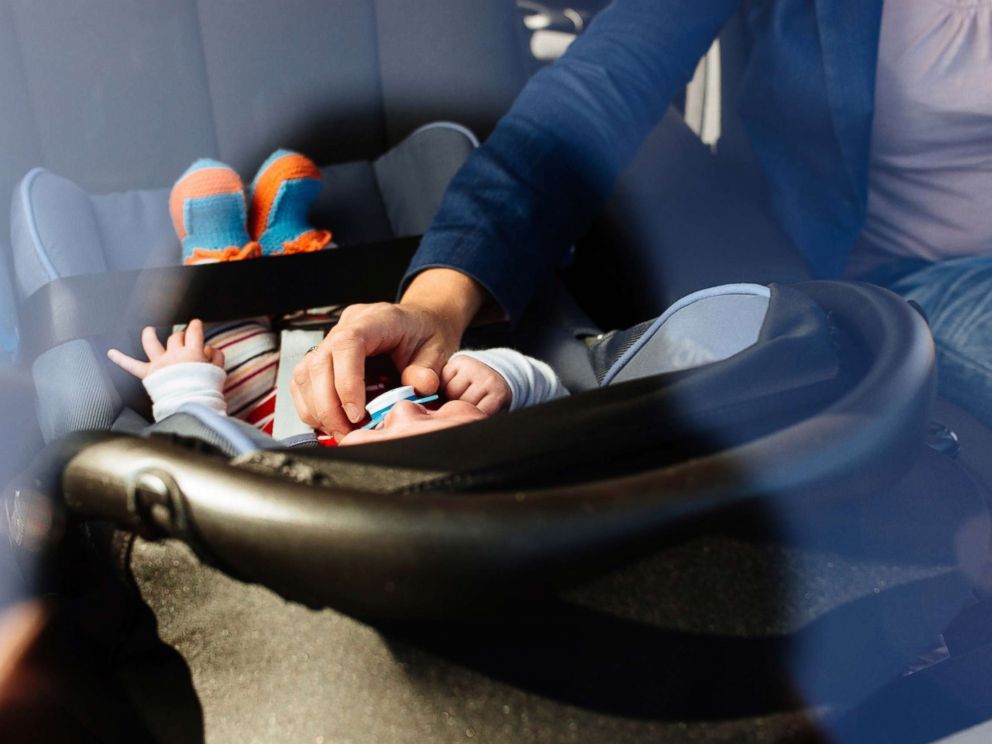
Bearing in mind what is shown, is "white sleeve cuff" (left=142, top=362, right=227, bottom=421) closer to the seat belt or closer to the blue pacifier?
the seat belt

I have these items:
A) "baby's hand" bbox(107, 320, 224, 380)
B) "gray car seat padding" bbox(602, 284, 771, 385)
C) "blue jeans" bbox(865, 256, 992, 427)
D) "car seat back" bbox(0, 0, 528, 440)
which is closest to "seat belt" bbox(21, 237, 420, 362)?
"baby's hand" bbox(107, 320, 224, 380)

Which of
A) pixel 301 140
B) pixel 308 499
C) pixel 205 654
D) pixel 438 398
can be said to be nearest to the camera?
pixel 308 499

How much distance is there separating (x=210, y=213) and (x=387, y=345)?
0.42 meters

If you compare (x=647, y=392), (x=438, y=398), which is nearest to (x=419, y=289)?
(x=438, y=398)

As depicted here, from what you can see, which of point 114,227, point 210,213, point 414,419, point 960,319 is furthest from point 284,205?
point 960,319

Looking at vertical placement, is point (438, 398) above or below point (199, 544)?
below

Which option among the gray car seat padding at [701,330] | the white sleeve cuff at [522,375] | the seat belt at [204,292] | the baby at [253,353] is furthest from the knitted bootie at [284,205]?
the gray car seat padding at [701,330]

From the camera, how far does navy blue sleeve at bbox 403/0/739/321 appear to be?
30.0 inches

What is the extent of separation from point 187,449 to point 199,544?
0.04 metres

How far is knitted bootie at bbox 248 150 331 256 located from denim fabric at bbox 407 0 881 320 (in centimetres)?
26

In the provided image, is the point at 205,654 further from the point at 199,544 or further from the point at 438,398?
the point at 438,398

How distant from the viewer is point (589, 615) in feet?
1.20

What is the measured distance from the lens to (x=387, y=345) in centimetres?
65

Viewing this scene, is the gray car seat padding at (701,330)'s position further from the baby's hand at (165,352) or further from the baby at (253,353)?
the baby's hand at (165,352)
